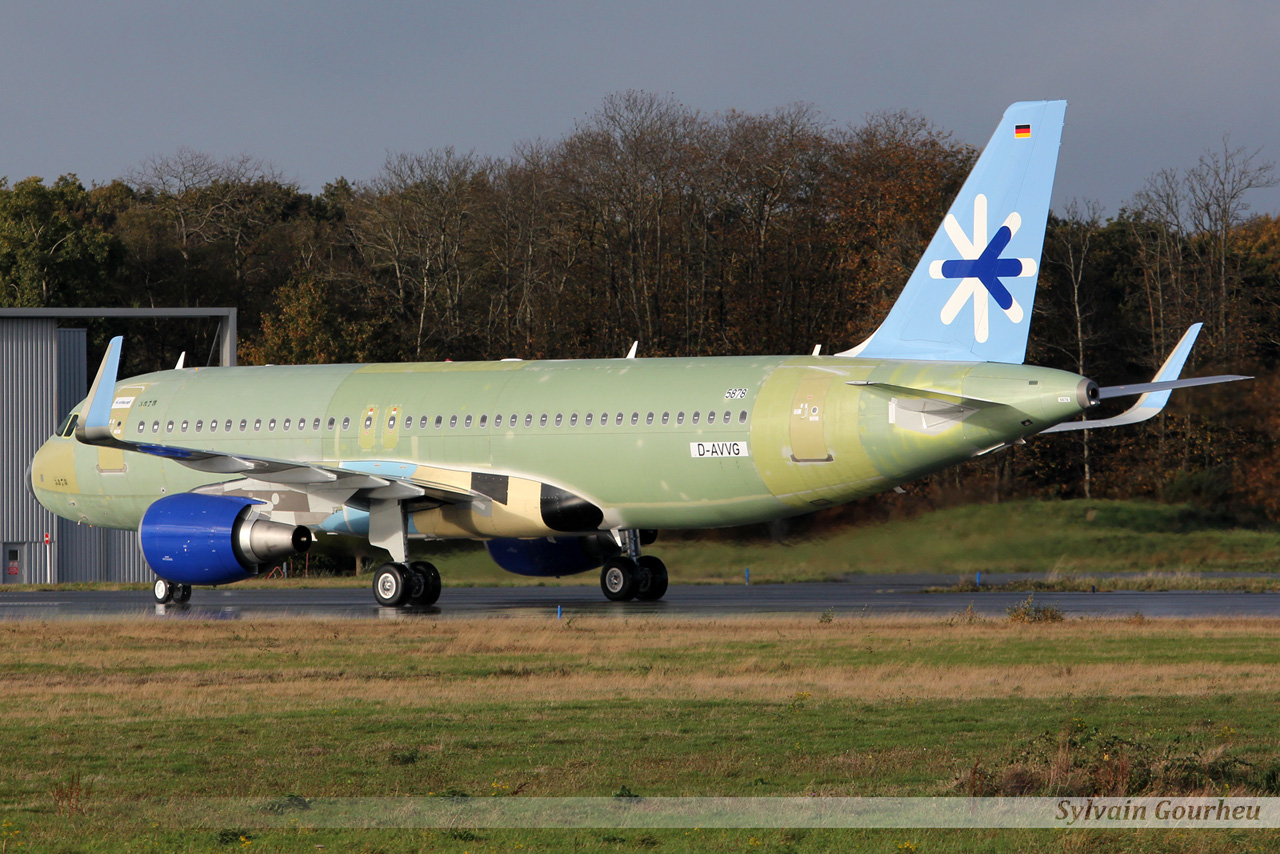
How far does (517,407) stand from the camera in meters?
27.6

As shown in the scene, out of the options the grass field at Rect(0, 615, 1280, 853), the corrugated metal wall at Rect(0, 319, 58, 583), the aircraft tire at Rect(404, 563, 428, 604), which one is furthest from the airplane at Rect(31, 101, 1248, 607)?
the corrugated metal wall at Rect(0, 319, 58, 583)

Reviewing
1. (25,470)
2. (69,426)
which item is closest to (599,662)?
(69,426)

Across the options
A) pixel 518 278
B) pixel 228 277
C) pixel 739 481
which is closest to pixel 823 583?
pixel 739 481

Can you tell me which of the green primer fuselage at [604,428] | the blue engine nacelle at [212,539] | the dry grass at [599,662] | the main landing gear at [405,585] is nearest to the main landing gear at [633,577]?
the green primer fuselage at [604,428]

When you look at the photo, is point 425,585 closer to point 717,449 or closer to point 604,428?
point 604,428

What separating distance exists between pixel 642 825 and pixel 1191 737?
526cm

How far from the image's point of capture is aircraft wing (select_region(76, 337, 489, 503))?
2530 centimetres

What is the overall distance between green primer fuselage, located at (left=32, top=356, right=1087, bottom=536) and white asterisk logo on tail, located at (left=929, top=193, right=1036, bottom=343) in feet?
3.92

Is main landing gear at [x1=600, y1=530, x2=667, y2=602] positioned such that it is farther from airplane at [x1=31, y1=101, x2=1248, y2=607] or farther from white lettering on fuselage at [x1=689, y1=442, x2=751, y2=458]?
white lettering on fuselage at [x1=689, y1=442, x2=751, y2=458]

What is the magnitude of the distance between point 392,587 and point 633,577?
4.63 metres

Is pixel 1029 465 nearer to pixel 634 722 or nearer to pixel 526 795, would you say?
pixel 634 722

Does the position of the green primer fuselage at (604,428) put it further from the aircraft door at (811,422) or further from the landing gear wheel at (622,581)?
the landing gear wheel at (622,581)

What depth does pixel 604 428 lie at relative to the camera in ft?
87.2

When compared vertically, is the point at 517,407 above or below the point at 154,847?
above
